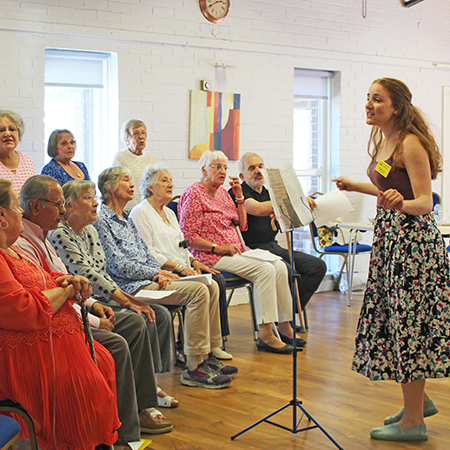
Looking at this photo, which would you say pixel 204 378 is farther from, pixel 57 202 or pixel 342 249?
pixel 342 249

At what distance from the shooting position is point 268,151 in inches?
221

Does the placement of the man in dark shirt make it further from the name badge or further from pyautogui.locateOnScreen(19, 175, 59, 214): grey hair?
pyautogui.locateOnScreen(19, 175, 59, 214): grey hair

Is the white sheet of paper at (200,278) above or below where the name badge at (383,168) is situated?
below

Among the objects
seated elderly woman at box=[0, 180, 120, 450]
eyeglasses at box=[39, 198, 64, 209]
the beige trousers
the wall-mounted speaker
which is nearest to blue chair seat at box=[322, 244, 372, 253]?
the beige trousers

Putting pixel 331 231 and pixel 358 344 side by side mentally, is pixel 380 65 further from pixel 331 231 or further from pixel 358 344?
pixel 358 344

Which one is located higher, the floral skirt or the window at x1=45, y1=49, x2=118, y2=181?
the window at x1=45, y1=49, x2=118, y2=181

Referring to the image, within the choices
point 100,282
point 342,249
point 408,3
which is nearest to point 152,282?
point 100,282

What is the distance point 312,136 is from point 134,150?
8.03 ft

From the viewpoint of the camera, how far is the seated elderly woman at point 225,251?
3.94 meters

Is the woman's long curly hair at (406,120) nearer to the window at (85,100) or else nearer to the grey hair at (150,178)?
the grey hair at (150,178)

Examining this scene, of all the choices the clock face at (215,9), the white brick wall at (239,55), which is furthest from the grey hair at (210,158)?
the clock face at (215,9)

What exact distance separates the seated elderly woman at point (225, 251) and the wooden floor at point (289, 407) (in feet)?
0.75

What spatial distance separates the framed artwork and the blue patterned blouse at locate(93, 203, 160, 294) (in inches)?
80.9

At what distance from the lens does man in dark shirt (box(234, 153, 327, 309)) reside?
436 centimetres
